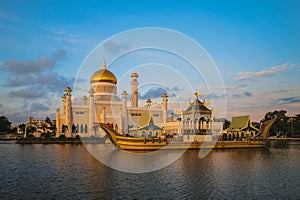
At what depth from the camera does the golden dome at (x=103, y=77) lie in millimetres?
72750

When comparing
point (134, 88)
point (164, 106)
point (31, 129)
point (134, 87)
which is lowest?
point (31, 129)

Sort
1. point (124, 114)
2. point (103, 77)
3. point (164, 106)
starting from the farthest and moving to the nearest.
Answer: point (103, 77) < point (164, 106) < point (124, 114)

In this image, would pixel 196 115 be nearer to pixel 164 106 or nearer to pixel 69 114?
pixel 164 106

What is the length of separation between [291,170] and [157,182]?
10651 mm

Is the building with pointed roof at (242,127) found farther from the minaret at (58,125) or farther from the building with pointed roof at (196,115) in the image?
the minaret at (58,125)

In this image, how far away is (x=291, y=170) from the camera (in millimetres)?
22969

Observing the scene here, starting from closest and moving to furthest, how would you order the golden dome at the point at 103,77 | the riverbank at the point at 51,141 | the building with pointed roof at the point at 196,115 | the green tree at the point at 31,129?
the building with pointed roof at the point at 196,115
the riverbank at the point at 51,141
the golden dome at the point at 103,77
the green tree at the point at 31,129

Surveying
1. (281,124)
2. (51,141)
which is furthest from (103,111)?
(281,124)

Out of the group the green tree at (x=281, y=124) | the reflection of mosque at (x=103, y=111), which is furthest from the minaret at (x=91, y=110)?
the green tree at (x=281, y=124)

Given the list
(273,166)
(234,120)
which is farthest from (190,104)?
(273,166)

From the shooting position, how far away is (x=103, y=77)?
7281 cm

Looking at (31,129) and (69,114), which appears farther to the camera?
(31,129)

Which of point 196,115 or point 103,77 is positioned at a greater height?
point 103,77

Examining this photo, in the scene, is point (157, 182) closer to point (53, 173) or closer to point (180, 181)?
point (180, 181)
